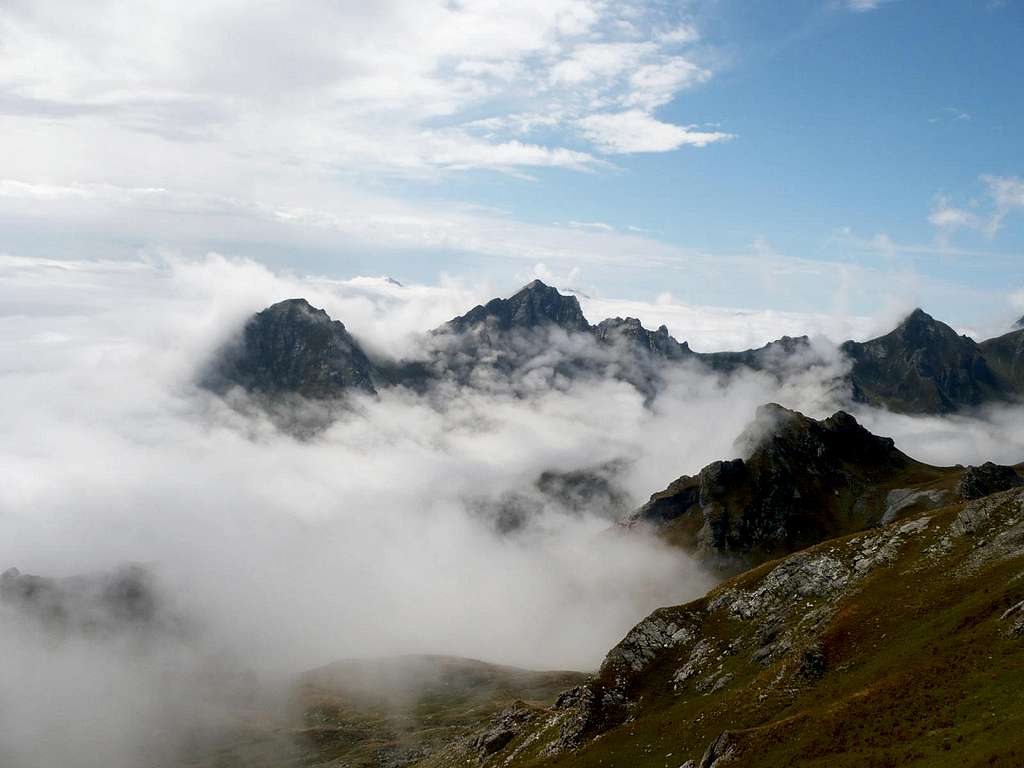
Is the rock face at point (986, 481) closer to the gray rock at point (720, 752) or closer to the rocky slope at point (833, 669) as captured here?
the rocky slope at point (833, 669)

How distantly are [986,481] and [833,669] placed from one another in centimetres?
15546

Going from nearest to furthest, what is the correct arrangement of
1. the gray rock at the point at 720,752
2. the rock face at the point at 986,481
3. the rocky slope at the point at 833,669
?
1. the rocky slope at the point at 833,669
2. the gray rock at the point at 720,752
3. the rock face at the point at 986,481

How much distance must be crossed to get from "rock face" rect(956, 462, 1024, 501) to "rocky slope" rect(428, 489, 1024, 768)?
113 meters

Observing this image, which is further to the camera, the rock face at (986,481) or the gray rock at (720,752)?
the rock face at (986,481)

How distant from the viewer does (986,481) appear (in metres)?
191

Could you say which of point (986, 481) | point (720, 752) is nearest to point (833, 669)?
point (720, 752)

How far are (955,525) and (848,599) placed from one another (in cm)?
1956

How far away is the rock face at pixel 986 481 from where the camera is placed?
189125 mm

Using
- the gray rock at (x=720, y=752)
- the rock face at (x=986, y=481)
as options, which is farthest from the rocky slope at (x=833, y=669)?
the rock face at (x=986, y=481)

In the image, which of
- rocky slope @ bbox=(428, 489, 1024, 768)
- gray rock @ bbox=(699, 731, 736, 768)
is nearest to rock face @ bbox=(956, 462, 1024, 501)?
rocky slope @ bbox=(428, 489, 1024, 768)

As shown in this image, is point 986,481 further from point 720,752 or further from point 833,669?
point 720,752

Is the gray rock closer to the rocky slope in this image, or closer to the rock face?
the rocky slope

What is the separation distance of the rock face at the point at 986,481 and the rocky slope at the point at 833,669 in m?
113

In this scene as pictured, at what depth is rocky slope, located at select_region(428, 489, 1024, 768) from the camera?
5341cm
